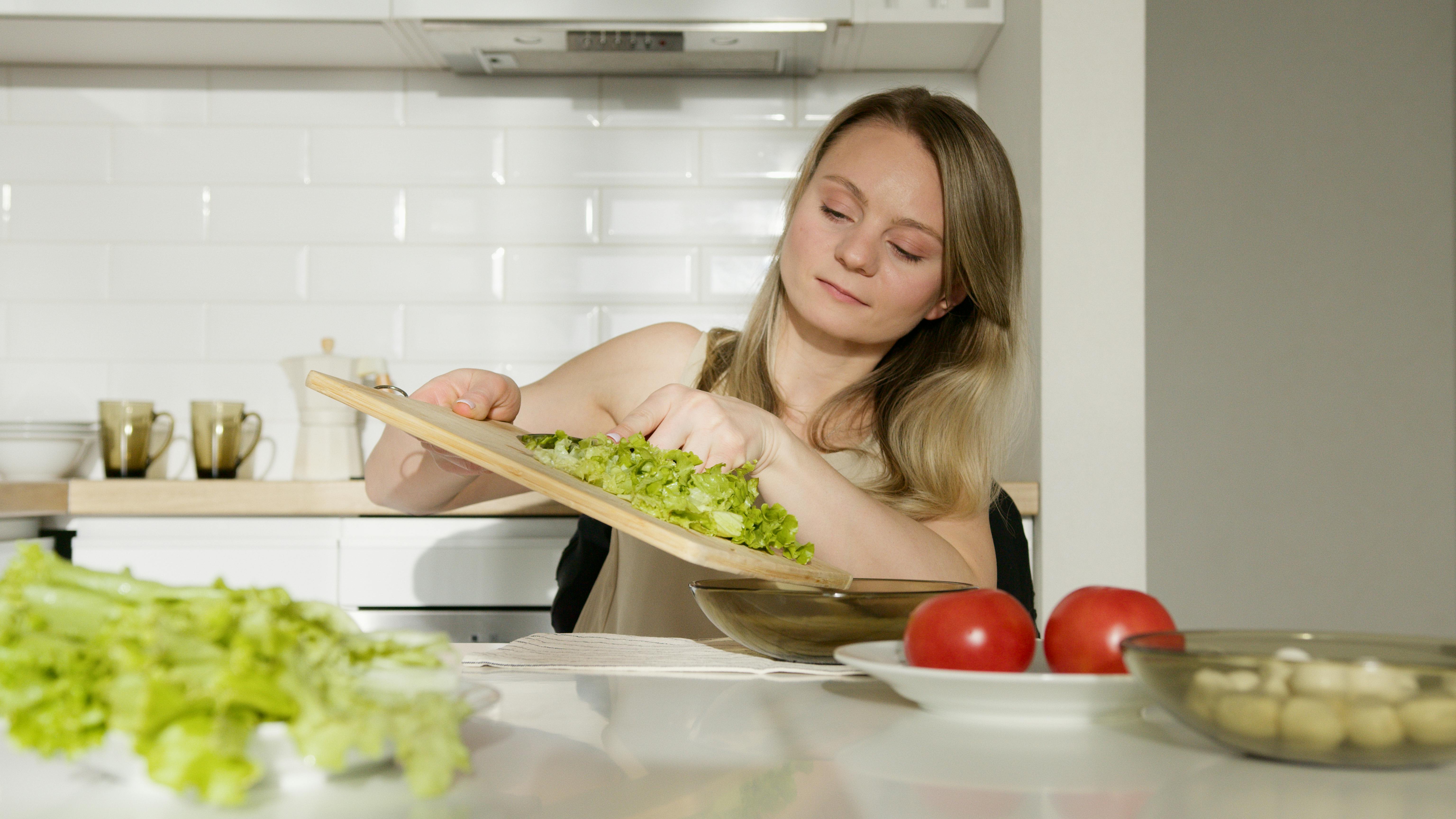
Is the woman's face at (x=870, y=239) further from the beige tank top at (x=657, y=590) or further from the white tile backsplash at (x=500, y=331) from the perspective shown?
the white tile backsplash at (x=500, y=331)

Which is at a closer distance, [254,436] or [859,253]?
[859,253]

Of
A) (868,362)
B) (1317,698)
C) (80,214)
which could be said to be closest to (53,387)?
(80,214)

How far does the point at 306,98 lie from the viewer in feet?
8.09

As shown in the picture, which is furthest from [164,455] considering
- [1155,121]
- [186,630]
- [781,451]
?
[1155,121]

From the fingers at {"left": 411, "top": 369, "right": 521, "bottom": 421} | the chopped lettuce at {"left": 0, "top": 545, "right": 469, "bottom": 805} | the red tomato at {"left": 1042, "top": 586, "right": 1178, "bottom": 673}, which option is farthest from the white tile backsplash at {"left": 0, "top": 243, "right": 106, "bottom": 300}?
the red tomato at {"left": 1042, "top": 586, "right": 1178, "bottom": 673}

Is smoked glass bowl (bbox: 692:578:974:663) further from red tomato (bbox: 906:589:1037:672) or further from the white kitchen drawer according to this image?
the white kitchen drawer

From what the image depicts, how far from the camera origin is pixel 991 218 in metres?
1.45

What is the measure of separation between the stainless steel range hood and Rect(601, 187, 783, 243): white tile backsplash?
0.89ft

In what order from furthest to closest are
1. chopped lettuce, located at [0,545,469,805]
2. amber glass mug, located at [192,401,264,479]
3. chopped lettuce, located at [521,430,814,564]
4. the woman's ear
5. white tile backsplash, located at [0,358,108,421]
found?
white tile backsplash, located at [0,358,108,421]
amber glass mug, located at [192,401,264,479]
the woman's ear
chopped lettuce, located at [521,430,814,564]
chopped lettuce, located at [0,545,469,805]

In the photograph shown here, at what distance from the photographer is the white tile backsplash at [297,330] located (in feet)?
8.04

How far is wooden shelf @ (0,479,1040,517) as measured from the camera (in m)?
1.89

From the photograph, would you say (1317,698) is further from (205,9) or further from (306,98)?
(306,98)

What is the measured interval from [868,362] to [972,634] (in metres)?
1.05

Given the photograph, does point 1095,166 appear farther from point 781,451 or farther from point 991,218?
point 781,451
